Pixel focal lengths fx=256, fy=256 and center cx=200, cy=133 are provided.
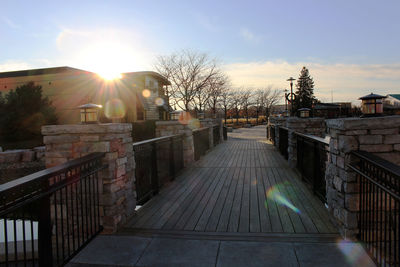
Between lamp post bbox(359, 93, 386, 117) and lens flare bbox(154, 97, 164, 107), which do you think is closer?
lamp post bbox(359, 93, 386, 117)

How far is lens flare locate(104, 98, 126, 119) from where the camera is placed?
61.3 feet

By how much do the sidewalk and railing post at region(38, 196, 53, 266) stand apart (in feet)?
1.57

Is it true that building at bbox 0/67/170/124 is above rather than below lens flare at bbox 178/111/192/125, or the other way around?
above

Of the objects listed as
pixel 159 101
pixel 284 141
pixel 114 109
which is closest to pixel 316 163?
pixel 284 141

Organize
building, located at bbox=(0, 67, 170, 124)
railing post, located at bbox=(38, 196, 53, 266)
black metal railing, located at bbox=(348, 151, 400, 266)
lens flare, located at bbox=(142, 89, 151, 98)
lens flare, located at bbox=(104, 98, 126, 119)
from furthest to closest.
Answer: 1. lens flare, located at bbox=(142, 89, 151, 98)
2. lens flare, located at bbox=(104, 98, 126, 119)
3. building, located at bbox=(0, 67, 170, 124)
4. black metal railing, located at bbox=(348, 151, 400, 266)
5. railing post, located at bbox=(38, 196, 53, 266)

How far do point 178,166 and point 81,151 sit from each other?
3770 mm

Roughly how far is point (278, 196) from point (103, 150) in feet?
10.5

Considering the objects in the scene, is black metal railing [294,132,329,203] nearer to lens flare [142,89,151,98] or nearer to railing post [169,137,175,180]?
railing post [169,137,175,180]

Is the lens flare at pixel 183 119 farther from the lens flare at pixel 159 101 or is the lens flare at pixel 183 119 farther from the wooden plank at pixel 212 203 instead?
the lens flare at pixel 159 101

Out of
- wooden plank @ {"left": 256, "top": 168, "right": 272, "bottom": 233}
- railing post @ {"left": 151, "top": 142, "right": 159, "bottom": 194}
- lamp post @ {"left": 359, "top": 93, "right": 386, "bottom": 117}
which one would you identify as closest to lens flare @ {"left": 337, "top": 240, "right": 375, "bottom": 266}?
wooden plank @ {"left": 256, "top": 168, "right": 272, "bottom": 233}

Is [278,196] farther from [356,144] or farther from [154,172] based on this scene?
[154,172]

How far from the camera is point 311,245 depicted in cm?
296

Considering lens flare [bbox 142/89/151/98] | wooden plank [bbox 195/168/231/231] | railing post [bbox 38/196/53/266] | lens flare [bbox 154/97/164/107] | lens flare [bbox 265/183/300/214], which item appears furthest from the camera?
lens flare [bbox 154/97/164/107]

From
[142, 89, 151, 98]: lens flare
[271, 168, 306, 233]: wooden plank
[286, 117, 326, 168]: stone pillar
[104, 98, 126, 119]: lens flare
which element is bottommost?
[271, 168, 306, 233]: wooden plank
